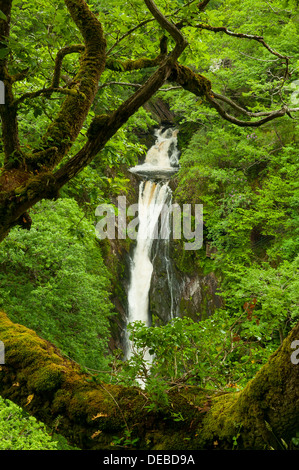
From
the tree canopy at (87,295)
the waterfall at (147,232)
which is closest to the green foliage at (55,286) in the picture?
the tree canopy at (87,295)

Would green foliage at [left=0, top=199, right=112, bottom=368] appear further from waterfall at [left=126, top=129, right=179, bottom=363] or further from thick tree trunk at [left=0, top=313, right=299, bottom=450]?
waterfall at [left=126, top=129, right=179, bottom=363]

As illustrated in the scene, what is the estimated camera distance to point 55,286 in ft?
22.5

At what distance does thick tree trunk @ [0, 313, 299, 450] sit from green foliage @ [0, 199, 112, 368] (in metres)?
3.74

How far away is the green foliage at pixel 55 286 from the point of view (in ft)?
21.9

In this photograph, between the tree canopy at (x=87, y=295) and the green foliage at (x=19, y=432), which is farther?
the green foliage at (x=19, y=432)

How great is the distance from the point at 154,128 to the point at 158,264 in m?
10.5

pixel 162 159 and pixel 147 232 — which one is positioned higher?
pixel 162 159

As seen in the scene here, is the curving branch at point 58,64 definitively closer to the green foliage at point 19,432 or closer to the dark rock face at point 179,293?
the green foliage at point 19,432

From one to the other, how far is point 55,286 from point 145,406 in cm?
491

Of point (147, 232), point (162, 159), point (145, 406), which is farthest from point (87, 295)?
point (162, 159)

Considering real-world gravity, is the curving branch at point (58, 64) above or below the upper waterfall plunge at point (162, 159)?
below

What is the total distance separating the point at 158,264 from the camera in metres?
13.4

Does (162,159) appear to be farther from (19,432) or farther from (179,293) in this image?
(19,432)

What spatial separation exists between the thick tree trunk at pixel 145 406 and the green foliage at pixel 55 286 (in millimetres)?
3742
